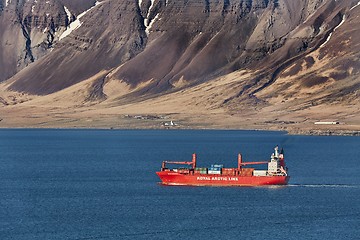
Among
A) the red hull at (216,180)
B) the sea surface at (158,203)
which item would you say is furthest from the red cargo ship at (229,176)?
the sea surface at (158,203)

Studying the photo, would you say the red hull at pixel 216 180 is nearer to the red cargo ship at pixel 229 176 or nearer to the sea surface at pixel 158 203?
the red cargo ship at pixel 229 176

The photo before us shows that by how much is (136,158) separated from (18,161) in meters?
17.5

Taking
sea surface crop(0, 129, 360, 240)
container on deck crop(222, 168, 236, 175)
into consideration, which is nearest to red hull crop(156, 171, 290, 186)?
container on deck crop(222, 168, 236, 175)

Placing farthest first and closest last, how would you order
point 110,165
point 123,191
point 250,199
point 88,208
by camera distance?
point 110,165 → point 123,191 → point 250,199 → point 88,208

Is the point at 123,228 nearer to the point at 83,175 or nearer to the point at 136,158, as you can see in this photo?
the point at 83,175

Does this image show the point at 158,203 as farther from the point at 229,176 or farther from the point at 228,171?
the point at 228,171

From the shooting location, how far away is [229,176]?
119250 millimetres

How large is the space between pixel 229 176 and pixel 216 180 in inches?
61.4

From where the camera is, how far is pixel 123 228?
8775 centimetres

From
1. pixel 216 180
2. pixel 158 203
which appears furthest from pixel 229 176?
pixel 158 203

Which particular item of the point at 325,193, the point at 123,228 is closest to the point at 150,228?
the point at 123,228

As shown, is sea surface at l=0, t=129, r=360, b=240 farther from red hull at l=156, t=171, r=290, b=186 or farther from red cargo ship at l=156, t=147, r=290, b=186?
red cargo ship at l=156, t=147, r=290, b=186

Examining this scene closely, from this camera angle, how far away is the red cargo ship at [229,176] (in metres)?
118

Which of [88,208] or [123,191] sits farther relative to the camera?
[123,191]
